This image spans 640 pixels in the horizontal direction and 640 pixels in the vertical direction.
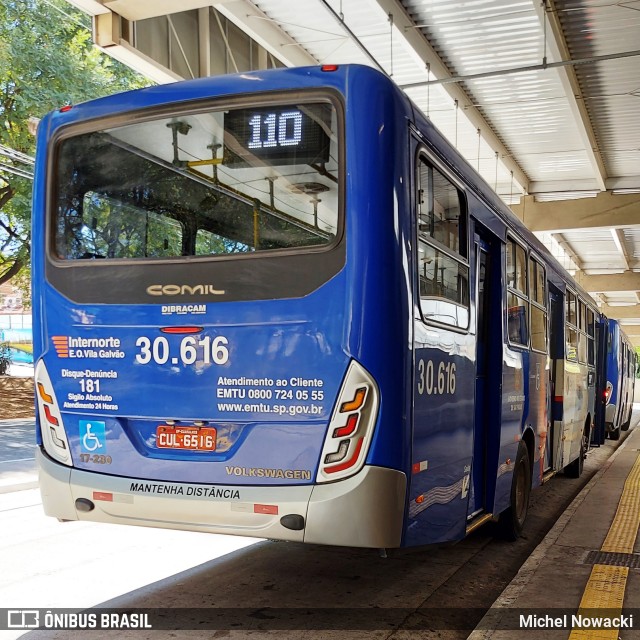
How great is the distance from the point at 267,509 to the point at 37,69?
18.3 metres

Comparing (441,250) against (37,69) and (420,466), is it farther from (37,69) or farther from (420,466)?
(37,69)

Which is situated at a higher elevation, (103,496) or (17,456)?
(103,496)

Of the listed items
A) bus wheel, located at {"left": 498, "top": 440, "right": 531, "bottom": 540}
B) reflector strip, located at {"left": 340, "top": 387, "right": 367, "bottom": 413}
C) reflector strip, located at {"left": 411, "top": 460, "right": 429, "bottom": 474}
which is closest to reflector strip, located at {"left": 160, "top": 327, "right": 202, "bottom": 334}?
reflector strip, located at {"left": 340, "top": 387, "right": 367, "bottom": 413}

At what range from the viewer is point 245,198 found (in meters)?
4.95

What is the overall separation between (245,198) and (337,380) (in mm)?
1271

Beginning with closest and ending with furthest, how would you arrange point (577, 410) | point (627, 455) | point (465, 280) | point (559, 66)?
point (465, 280)
point (577, 410)
point (559, 66)
point (627, 455)

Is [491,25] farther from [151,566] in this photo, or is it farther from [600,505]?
[151,566]

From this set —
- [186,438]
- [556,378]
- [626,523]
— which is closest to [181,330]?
[186,438]

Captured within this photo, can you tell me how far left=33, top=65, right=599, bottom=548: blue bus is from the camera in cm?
454

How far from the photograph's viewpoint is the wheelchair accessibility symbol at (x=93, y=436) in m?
5.08

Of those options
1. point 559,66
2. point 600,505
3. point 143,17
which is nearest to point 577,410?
point 600,505

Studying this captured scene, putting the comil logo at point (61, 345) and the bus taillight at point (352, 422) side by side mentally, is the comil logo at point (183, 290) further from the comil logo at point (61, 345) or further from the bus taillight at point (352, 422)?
the bus taillight at point (352, 422)

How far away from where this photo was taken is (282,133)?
4.84 m

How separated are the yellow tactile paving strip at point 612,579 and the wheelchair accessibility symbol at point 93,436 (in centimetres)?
302
